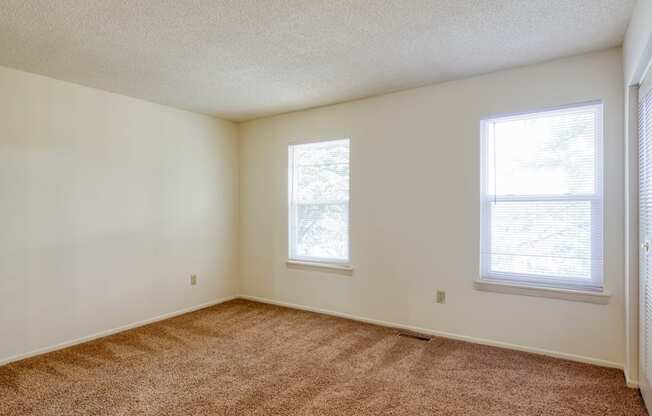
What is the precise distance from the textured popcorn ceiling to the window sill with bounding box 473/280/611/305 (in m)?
1.81

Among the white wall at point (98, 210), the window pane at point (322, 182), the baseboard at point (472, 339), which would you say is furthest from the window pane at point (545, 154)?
the white wall at point (98, 210)

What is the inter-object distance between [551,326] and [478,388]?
0.94 meters

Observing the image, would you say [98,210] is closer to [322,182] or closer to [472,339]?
[322,182]

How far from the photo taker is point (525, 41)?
8.50 ft

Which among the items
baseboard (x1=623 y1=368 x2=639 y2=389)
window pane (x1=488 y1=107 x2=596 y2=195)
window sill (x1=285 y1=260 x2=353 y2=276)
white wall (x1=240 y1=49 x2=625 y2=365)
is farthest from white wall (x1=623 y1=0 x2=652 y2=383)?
window sill (x1=285 y1=260 x2=353 y2=276)

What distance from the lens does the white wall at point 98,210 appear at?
301 centimetres

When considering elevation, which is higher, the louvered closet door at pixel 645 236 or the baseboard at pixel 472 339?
the louvered closet door at pixel 645 236

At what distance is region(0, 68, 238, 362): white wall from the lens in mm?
3008

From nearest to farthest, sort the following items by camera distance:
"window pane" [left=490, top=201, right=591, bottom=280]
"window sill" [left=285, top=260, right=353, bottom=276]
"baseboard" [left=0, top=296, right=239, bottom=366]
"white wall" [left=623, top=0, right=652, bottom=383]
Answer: "white wall" [left=623, top=0, right=652, bottom=383] → "window pane" [left=490, top=201, right=591, bottom=280] → "baseboard" [left=0, top=296, right=239, bottom=366] → "window sill" [left=285, top=260, right=353, bottom=276]

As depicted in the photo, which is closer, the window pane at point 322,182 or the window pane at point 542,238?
the window pane at point 542,238

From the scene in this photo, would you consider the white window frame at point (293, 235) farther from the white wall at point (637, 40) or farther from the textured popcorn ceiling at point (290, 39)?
the white wall at point (637, 40)

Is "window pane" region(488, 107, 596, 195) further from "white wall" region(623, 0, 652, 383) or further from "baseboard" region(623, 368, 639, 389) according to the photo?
"baseboard" region(623, 368, 639, 389)

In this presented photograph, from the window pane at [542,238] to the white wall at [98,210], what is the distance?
3.29 m

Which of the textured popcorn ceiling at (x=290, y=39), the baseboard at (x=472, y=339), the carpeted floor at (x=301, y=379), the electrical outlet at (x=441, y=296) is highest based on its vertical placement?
the textured popcorn ceiling at (x=290, y=39)
